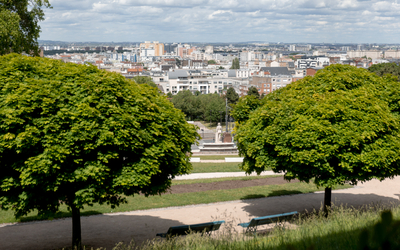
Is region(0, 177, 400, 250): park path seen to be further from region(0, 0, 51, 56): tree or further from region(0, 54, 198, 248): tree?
region(0, 0, 51, 56): tree

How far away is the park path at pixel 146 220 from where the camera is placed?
1263 cm

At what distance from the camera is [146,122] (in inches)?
405

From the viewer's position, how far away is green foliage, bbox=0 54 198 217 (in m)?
8.90

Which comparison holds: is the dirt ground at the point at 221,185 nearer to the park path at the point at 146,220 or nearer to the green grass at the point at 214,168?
the park path at the point at 146,220

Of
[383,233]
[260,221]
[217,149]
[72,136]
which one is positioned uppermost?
[383,233]

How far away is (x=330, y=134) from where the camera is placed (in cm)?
1215

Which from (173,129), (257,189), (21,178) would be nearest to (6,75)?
(21,178)

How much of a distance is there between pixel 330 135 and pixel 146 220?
7885 mm

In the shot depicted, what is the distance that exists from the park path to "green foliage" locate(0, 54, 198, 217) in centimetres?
305

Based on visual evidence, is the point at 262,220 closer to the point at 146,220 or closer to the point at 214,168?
the point at 146,220

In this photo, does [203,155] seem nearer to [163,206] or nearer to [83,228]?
[163,206]

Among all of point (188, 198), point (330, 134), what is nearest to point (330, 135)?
point (330, 134)

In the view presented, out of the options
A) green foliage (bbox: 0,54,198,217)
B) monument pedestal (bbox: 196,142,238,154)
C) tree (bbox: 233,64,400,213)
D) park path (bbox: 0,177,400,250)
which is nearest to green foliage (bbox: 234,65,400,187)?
tree (bbox: 233,64,400,213)

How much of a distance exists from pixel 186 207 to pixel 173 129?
7.40m
